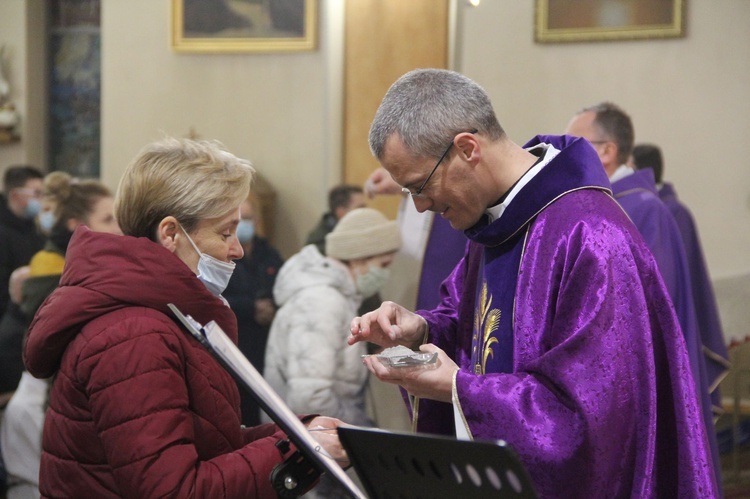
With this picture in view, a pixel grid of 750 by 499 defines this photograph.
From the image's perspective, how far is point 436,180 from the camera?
2217mm

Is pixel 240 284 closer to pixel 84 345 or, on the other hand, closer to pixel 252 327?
pixel 252 327

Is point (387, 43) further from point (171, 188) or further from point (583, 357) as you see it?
point (583, 357)

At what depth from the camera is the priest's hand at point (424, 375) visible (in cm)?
198

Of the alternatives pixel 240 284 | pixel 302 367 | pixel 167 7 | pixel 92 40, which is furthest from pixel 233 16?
pixel 302 367

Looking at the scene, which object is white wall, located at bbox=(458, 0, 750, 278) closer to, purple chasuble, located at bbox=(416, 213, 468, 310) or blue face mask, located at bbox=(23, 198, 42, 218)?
purple chasuble, located at bbox=(416, 213, 468, 310)

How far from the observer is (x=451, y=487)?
61.6 inches

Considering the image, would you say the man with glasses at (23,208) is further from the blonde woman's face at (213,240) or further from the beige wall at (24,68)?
the blonde woman's face at (213,240)

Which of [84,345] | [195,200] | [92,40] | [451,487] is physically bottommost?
[451,487]

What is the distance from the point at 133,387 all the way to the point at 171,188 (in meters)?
0.47

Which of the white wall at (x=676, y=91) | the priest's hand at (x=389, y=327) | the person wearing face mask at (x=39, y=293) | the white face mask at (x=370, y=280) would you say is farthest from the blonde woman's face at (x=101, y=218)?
the white wall at (x=676, y=91)

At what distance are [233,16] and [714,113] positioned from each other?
4005 mm

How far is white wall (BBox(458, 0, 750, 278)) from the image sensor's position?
663 cm

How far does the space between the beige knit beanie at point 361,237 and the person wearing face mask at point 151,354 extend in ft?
6.66

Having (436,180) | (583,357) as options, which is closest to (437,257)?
(436,180)
